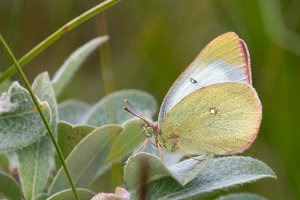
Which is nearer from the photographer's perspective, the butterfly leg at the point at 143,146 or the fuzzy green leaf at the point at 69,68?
the butterfly leg at the point at 143,146

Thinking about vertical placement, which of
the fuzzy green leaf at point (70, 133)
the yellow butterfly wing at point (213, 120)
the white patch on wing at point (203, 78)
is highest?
the fuzzy green leaf at point (70, 133)

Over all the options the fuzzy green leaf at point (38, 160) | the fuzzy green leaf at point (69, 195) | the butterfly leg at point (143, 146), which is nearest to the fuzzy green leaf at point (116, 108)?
the butterfly leg at point (143, 146)

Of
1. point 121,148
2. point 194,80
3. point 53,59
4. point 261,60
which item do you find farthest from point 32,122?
point 53,59

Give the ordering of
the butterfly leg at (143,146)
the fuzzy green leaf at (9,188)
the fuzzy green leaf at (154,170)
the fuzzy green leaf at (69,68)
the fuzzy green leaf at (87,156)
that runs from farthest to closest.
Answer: the fuzzy green leaf at (69,68), the butterfly leg at (143,146), the fuzzy green leaf at (9,188), the fuzzy green leaf at (87,156), the fuzzy green leaf at (154,170)

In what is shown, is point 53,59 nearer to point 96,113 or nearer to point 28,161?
point 96,113

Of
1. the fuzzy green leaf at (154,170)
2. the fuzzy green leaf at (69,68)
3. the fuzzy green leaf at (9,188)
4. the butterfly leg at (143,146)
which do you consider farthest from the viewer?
the fuzzy green leaf at (69,68)

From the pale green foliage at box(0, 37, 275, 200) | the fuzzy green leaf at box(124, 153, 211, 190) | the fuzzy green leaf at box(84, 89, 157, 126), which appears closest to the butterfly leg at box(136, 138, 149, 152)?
the pale green foliage at box(0, 37, 275, 200)

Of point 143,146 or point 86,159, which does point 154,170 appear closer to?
point 86,159

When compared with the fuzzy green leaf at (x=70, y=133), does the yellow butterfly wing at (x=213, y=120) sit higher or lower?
lower

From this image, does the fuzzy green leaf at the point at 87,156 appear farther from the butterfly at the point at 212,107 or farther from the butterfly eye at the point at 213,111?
the butterfly eye at the point at 213,111
